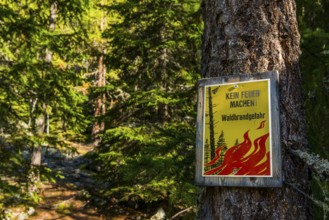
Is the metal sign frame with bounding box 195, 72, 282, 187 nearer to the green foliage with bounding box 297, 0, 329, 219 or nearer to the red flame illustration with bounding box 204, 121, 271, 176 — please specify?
the red flame illustration with bounding box 204, 121, 271, 176

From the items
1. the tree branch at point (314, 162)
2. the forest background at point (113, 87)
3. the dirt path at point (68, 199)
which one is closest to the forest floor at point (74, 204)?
the dirt path at point (68, 199)

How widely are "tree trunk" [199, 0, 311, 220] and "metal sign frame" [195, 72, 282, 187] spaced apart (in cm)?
8

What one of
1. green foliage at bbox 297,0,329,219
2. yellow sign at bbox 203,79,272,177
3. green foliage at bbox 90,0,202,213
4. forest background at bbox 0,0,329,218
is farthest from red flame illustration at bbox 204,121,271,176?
green foliage at bbox 90,0,202,213

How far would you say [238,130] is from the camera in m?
1.91

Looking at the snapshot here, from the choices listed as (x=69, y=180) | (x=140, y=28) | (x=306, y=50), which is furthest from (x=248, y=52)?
(x=69, y=180)

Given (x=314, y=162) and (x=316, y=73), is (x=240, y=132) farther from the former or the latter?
(x=316, y=73)

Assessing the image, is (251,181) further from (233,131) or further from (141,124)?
(141,124)

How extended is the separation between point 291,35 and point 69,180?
1440cm

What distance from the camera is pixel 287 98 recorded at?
1961mm

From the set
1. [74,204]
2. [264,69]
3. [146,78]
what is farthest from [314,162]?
[74,204]

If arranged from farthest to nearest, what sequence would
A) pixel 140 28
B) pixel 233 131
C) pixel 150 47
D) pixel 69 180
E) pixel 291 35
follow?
pixel 69 180
pixel 140 28
pixel 150 47
pixel 291 35
pixel 233 131

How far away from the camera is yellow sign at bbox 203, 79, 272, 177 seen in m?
1.84

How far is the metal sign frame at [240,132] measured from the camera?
183 centimetres

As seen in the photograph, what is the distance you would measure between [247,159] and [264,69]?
510mm
